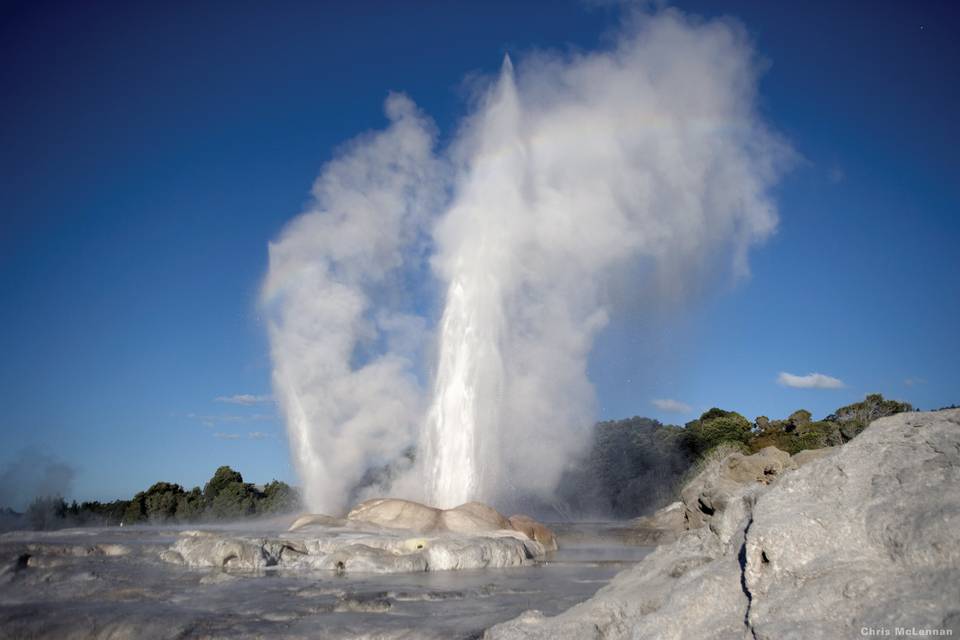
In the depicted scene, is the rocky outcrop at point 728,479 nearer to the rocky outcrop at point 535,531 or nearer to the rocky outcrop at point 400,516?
the rocky outcrop at point 535,531

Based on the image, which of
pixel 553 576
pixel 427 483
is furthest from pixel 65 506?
pixel 553 576

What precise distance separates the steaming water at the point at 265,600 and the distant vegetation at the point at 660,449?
123 feet

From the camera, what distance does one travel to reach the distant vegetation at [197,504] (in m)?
58.4

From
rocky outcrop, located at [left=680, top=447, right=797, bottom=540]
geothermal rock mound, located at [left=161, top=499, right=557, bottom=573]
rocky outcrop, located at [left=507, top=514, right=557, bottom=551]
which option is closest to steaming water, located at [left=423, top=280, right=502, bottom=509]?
rocky outcrop, located at [left=507, top=514, right=557, bottom=551]

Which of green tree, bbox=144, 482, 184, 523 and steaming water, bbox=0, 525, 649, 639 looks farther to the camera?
green tree, bbox=144, 482, 184, 523

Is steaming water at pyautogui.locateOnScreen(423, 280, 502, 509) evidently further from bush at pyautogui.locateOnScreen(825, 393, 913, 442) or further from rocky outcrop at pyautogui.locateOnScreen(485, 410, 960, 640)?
bush at pyautogui.locateOnScreen(825, 393, 913, 442)

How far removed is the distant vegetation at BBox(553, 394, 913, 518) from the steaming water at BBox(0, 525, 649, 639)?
37.6 m

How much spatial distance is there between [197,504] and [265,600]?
→ 58825 millimetres

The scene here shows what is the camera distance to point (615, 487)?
207ft

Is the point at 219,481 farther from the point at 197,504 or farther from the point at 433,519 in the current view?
the point at 433,519

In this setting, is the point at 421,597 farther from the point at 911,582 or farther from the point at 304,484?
the point at 304,484

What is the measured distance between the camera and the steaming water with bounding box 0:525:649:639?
8.13 metres

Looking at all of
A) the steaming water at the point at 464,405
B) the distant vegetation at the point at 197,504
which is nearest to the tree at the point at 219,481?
the distant vegetation at the point at 197,504

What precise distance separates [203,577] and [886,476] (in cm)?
1232
